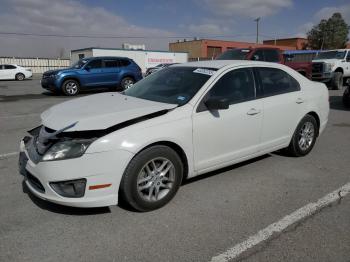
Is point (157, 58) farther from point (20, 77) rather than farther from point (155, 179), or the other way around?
point (155, 179)

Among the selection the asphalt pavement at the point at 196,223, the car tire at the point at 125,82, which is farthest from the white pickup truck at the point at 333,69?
the asphalt pavement at the point at 196,223

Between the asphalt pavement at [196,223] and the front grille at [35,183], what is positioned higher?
the front grille at [35,183]

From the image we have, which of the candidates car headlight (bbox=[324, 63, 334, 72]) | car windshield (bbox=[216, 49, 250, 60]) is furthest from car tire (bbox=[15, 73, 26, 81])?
car headlight (bbox=[324, 63, 334, 72])

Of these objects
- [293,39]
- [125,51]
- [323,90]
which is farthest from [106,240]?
[293,39]

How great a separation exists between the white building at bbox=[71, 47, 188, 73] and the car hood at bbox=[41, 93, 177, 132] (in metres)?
33.2

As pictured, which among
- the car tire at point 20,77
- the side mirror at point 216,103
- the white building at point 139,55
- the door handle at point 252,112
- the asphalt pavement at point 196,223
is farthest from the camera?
the white building at point 139,55

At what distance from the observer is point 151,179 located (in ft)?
11.4

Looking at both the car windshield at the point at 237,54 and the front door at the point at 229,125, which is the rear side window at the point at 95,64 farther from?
the front door at the point at 229,125

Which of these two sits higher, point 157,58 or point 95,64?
point 157,58

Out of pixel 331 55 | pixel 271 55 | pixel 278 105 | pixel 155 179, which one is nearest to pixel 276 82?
pixel 278 105

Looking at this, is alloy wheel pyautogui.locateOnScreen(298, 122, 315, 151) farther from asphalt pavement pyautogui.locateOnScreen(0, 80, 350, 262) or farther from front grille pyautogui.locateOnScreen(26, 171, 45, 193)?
front grille pyautogui.locateOnScreen(26, 171, 45, 193)

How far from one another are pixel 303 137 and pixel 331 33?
6078 centimetres

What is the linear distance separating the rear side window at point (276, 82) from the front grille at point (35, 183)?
3.01 metres

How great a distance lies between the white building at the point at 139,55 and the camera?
3638cm
